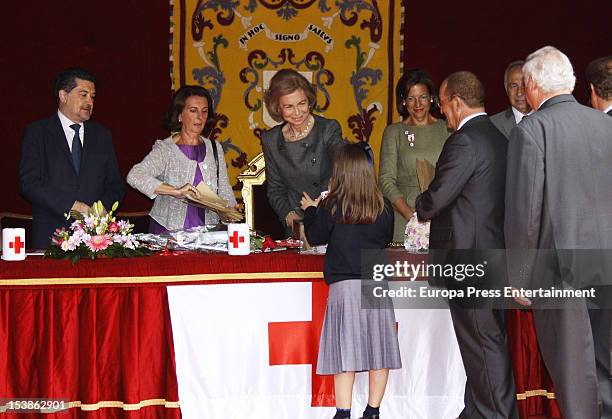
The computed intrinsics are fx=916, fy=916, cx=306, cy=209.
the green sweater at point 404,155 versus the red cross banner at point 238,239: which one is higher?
the green sweater at point 404,155

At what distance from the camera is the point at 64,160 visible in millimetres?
4395

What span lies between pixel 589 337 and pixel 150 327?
1.73 meters

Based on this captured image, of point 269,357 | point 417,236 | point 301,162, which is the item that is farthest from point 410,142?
point 269,357

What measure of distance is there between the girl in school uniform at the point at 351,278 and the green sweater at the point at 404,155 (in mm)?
941

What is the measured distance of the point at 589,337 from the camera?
123 inches

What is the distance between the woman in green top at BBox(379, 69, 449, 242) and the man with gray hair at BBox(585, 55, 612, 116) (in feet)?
3.85

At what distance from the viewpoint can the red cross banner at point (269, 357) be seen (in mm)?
3809

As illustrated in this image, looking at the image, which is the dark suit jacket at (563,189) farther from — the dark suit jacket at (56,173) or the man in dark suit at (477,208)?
the dark suit jacket at (56,173)

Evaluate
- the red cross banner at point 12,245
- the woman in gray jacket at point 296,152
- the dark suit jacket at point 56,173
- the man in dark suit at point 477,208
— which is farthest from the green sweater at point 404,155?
the red cross banner at point 12,245

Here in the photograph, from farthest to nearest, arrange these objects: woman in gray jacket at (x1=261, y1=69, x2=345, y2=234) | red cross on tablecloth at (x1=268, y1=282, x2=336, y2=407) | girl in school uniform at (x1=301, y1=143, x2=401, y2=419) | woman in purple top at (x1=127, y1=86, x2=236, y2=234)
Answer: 1. woman in purple top at (x1=127, y1=86, x2=236, y2=234)
2. woman in gray jacket at (x1=261, y1=69, x2=345, y2=234)
3. red cross on tablecloth at (x1=268, y1=282, x2=336, y2=407)
4. girl in school uniform at (x1=301, y1=143, x2=401, y2=419)

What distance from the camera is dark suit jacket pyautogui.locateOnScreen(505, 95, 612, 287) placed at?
3.08 metres

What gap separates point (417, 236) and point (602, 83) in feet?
3.12

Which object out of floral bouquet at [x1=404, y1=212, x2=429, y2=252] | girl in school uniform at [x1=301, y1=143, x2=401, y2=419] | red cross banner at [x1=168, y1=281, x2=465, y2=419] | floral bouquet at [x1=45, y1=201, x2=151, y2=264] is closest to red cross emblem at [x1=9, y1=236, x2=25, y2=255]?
floral bouquet at [x1=45, y1=201, x2=151, y2=264]

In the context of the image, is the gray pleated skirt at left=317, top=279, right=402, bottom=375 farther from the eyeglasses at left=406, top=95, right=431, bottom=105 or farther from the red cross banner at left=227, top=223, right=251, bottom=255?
the eyeglasses at left=406, top=95, right=431, bottom=105
